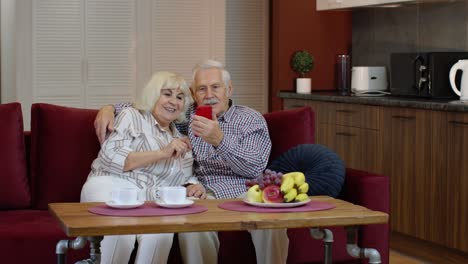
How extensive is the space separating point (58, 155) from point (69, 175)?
102mm

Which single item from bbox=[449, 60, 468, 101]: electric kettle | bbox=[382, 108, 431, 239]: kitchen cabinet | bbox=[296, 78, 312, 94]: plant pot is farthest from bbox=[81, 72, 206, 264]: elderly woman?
bbox=[296, 78, 312, 94]: plant pot

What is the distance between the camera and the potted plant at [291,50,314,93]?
21.9ft

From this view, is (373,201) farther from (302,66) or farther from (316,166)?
(302,66)

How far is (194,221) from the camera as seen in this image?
2824 millimetres

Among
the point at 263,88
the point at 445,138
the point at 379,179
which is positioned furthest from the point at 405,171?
the point at 263,88

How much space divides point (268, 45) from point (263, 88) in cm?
35

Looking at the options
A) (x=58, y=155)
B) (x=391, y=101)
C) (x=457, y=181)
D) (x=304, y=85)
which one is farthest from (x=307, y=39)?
(x=58, y=155)

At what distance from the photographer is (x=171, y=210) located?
9.83ft

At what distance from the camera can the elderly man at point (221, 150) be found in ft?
11.8

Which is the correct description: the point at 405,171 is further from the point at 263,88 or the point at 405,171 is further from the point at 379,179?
the point at 263,88

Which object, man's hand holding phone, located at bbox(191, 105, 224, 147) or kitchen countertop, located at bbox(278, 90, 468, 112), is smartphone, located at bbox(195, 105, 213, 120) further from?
kitchen countertop, located at bbox(278, 90, 468, 112)

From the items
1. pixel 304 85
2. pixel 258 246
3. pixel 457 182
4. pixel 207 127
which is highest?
pixel 304 85

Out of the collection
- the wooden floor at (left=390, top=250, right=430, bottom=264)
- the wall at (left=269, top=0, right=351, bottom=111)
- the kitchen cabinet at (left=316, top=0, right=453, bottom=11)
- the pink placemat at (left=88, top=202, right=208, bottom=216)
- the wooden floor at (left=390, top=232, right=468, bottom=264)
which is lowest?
the wooden floor at (left=390, top=250, right=430, bottom=264)

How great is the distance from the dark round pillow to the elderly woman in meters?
0.42
